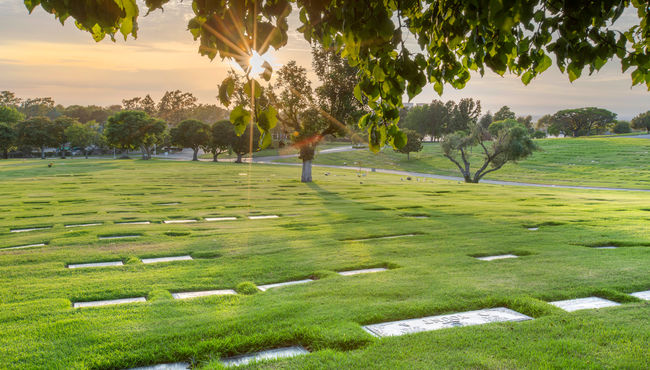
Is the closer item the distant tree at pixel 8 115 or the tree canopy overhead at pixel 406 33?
the tree canopy overhead at pixel 406 33

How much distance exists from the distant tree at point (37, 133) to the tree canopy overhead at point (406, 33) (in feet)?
246

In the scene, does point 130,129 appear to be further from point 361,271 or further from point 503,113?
point 503,113

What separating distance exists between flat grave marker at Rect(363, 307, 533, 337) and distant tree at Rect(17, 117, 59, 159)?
74.8 metres

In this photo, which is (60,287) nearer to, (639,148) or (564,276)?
(564,276)

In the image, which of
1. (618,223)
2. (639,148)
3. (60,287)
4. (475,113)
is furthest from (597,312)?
(475,113)

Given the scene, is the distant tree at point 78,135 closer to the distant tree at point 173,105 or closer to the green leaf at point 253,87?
the distant tree at point 173,105

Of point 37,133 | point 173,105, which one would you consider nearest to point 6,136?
point 37,133

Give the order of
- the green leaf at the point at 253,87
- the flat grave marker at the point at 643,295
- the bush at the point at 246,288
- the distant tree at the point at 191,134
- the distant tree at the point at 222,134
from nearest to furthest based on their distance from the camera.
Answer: the green leaf at the point at 253,87
the flat grave marker at the point at 643,295
the bush at the point at 246,288
the distant tree at the point at 222,134
the distant tree at the point at 191,134

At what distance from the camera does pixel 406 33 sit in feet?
8.00

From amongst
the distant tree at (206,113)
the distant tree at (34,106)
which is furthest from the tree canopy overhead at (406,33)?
the distant tree at (34,106)

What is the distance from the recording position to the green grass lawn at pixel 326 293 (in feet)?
10.4

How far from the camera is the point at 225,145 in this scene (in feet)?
192

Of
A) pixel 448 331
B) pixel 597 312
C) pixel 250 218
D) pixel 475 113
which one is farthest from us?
pixel 475 113

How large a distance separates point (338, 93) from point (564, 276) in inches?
729
